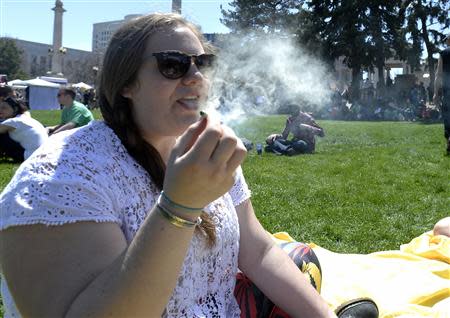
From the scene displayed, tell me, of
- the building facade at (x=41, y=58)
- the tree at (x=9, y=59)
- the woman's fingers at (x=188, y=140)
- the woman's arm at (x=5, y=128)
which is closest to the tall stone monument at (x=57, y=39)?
the tree at (x=9, y=59)

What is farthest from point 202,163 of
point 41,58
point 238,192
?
point 41,58

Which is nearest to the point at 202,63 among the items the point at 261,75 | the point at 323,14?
the point at 261,75

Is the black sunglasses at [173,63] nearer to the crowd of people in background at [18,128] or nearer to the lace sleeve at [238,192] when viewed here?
the lace sleeve at [238,192]

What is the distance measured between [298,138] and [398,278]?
7.48 m

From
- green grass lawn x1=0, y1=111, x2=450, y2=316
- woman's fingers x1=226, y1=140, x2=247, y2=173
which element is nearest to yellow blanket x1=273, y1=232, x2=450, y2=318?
green grass lawn x1=0, y1=111, x2=450, y2=316

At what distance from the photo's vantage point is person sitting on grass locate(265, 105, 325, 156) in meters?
10.2

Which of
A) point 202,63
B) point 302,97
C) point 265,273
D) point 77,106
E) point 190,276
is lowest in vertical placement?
point 302,97

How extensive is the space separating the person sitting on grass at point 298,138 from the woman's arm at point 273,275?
26.8ft

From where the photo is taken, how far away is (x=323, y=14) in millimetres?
31000

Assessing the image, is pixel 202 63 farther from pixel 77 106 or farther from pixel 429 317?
pixel 77 106

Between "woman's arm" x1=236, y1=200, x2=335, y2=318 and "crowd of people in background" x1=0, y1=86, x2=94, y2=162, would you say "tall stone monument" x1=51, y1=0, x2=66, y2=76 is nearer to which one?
"crowd of people in background" x1=0, y1=86, x2=94, y2=162

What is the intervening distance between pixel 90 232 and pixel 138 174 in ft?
0.94

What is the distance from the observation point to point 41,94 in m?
34.8

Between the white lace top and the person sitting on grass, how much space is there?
8.49 metres
